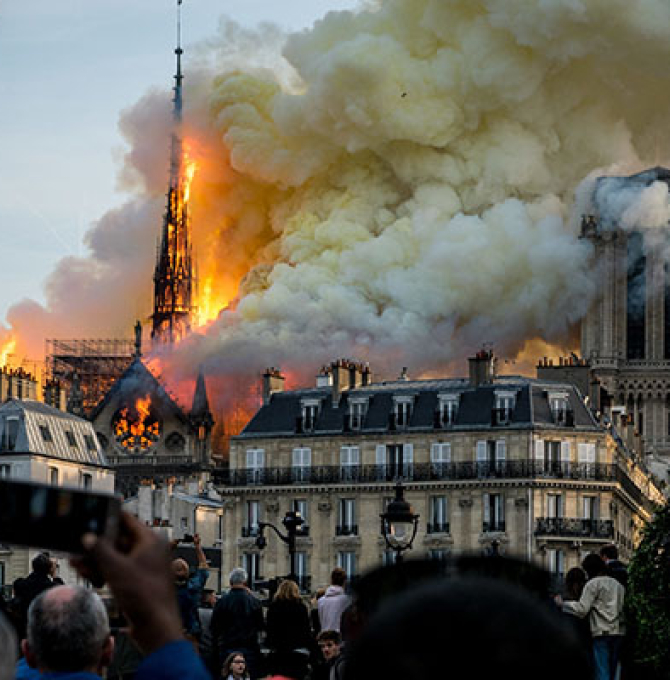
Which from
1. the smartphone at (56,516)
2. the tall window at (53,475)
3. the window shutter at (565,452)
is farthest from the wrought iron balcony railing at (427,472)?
the smartphone at (56,516)

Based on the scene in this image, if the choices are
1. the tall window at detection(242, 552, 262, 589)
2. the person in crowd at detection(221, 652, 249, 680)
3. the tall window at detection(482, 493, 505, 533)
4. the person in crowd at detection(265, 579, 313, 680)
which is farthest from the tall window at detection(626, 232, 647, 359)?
the person in crowd at detection(265, 579, 313, 680)

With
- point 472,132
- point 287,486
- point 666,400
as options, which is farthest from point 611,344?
point 287,486

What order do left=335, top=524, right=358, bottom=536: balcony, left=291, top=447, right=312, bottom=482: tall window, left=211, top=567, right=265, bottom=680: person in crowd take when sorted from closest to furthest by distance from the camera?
left=211, top=567, right=265, bottom=680: person in crowd < left=335, top=524, right=358, bottom=536: balcony < left=291, top=447, right=312, bottom=482: tall window

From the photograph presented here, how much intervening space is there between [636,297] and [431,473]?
41891 millimetres

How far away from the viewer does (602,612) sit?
1443 centimetres

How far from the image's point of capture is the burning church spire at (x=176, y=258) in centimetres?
9525

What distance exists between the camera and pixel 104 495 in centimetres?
383

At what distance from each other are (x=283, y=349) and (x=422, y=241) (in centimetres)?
836

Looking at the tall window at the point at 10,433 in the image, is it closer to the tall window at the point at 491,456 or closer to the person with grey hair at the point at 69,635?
the tall window at the point at 491,456

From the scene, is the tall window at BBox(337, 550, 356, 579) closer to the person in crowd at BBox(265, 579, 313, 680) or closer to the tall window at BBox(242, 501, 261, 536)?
the tall window at BBox(242, 501, 261, 536)

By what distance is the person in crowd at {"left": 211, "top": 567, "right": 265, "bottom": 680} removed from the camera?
53.1 ft

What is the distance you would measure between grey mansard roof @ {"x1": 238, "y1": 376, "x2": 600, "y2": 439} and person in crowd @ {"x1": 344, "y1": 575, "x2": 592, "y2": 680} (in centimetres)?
5122

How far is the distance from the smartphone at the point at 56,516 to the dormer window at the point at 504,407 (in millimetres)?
51232

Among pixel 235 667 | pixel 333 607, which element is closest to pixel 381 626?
pixel 235 667
